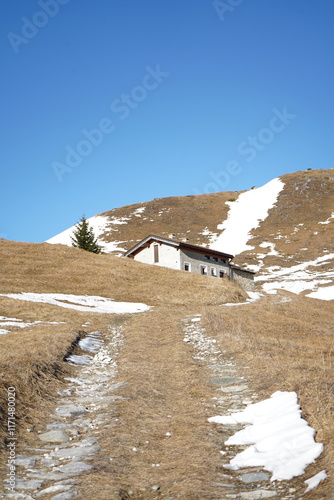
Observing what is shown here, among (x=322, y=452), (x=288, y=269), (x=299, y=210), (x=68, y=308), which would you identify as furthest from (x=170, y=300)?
(x=299, y=210)

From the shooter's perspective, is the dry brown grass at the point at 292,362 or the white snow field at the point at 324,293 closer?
the dry brown grass at the point at 292,362

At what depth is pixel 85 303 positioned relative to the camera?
33156mm

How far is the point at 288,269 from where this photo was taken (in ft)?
276

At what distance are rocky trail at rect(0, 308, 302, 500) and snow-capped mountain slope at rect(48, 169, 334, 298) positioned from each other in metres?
54.8

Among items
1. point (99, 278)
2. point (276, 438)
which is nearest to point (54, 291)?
point (99, 278)

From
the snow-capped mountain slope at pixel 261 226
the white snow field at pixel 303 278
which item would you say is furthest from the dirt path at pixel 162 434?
the snow-capped mountain slope at pixel 261 226

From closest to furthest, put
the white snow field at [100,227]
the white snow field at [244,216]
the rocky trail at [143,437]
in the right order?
the rocky trail at [143,437]
the white snow field at [244,216]
the white snow field at [100,227]

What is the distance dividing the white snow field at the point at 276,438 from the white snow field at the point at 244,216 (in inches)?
3664

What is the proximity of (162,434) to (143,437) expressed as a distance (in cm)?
36

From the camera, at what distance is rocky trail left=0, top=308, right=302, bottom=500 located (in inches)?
226

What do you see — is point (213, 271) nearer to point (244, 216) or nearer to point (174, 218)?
point (174, 218)

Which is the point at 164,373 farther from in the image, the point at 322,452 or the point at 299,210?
the point at 299,210

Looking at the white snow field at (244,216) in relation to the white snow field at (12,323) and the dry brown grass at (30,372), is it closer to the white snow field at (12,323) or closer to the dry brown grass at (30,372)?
the white snow field at (12,323)

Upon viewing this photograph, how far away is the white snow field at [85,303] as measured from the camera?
30.8 meters
